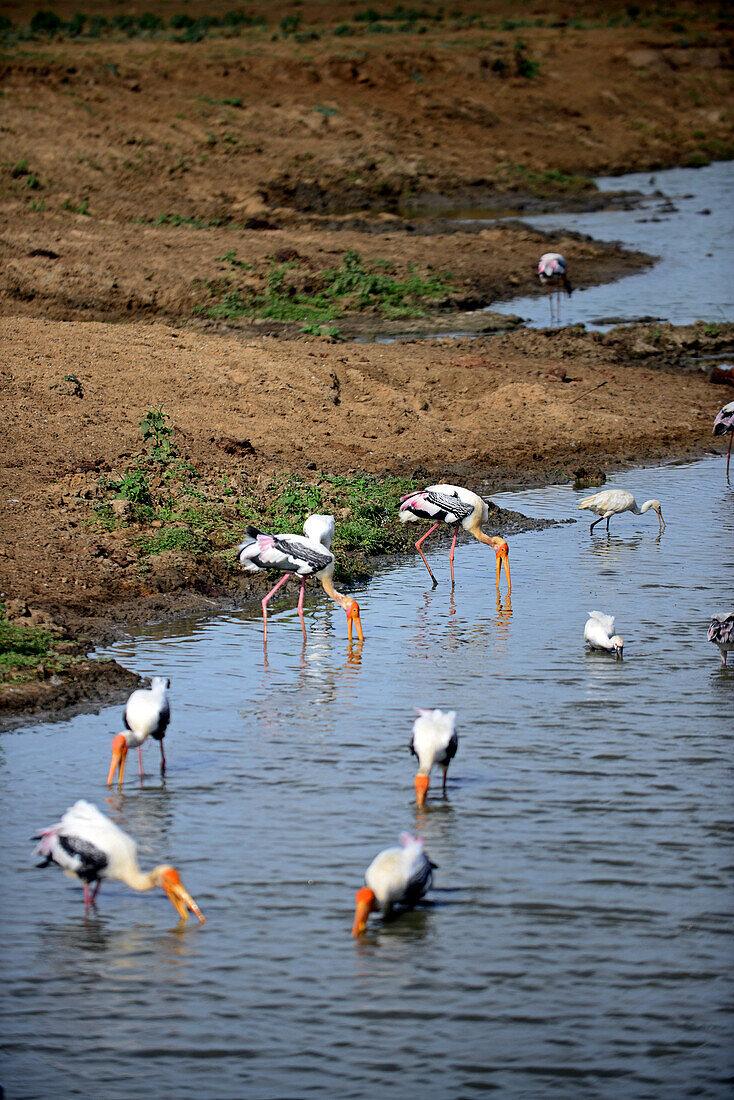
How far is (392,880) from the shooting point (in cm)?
607

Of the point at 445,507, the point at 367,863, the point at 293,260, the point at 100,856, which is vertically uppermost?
the point at 293,260

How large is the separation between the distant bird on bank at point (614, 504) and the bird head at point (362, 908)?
7.90m

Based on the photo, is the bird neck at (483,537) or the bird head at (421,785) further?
the bird neck at (483,537)

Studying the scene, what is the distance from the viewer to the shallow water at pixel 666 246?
76.7ft

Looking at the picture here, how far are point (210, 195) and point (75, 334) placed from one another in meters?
15.1

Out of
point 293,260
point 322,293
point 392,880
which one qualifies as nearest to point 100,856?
point 392,880

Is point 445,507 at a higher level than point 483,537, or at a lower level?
higher

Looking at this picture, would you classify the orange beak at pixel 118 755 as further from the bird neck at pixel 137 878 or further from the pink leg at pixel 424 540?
the pink leg at pixel 424 540

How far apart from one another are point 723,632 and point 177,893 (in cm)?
499

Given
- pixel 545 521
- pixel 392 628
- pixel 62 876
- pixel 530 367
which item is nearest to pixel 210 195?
pixel 530 367

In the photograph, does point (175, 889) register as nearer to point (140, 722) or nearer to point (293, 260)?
point (140, 722)

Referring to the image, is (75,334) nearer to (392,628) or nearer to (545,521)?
(545,521)

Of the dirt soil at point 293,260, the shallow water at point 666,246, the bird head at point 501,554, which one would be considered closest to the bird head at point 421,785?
the dirt soil at point 293,260

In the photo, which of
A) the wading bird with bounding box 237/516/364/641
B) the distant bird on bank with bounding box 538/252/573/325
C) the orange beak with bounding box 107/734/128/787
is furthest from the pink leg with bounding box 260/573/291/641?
the distant bird on bank with bounding box 538/252/573/325
